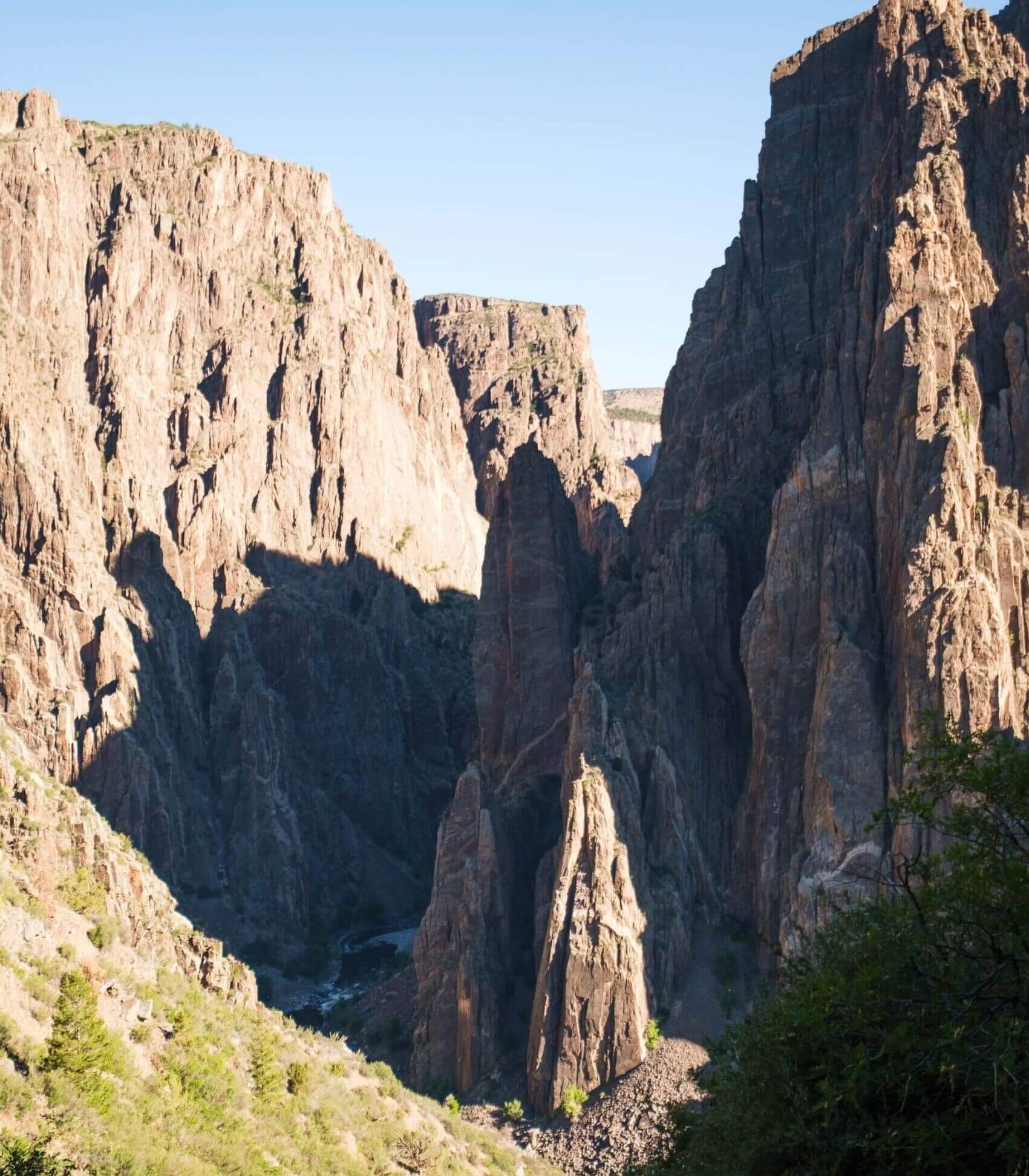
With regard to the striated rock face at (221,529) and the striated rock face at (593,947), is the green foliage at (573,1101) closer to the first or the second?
the striated rock face at (593,947)

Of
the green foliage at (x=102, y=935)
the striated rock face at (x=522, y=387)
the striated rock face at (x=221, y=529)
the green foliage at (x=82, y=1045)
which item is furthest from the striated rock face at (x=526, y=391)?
the green foliage at (x=82, y=1045)

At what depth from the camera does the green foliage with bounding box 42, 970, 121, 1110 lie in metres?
38.4

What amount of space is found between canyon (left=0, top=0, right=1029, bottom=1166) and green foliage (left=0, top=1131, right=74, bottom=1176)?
1524cm

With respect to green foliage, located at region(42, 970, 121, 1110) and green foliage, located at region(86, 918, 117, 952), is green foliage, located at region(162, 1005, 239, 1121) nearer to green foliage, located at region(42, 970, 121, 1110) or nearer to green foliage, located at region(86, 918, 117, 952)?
green foliage, located at region(42, 970, 121, 1110)

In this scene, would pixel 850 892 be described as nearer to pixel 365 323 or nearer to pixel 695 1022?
pixel 695 1022

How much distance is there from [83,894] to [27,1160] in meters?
25.3

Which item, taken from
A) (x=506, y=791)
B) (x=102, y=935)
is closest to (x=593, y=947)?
(x=506, y=791)

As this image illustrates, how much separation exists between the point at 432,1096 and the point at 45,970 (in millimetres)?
42021

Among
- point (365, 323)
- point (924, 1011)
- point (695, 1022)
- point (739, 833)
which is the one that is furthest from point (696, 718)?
point (365, 323)

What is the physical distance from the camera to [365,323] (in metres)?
169

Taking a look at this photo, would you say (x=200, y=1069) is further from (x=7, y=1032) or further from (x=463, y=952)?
(x=463, y=952)

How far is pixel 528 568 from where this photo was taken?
103 metres

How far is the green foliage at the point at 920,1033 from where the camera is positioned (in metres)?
22.3

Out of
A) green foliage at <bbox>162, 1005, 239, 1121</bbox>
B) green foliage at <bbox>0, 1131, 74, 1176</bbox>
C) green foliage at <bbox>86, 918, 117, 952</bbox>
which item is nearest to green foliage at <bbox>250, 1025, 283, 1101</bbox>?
green foliage at <bbox>162, 1005, 239, 1121</bbox>
